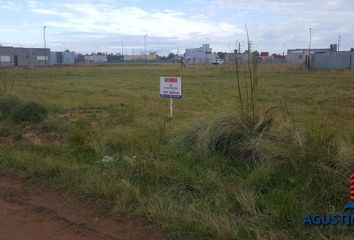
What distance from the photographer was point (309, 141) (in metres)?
5.71

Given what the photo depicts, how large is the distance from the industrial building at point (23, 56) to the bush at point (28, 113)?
76.9 meters

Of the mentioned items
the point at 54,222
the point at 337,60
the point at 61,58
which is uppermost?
the point at 61,58

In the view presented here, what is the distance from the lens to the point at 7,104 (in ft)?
40.4

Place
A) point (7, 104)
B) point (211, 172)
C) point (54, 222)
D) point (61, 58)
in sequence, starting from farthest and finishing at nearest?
point (61, 58), point (7, 104), point (211, 172), point (54, 222)

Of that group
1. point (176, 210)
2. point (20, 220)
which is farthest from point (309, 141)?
point (20, 220)

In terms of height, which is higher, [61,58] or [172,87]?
[61,58]

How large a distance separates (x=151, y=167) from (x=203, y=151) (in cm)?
100

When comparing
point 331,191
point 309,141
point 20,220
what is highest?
point 309,141

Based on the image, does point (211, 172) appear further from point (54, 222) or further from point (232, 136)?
point (54, 222)

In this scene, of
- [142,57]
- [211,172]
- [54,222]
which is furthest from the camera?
[142,57]

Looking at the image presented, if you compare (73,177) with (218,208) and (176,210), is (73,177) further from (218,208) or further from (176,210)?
(218,208)

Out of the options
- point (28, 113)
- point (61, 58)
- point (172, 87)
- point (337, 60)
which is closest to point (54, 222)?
point (28, 113)

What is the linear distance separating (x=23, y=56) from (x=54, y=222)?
96.5 meters

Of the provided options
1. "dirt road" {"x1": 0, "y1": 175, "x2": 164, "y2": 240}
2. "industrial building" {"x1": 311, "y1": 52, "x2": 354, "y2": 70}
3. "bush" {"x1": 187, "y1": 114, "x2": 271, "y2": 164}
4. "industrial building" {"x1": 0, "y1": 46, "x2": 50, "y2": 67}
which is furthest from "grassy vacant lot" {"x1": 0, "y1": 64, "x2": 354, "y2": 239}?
"industrial building" {"x1": 0, "y1": 46, "x2": 50, "y2": 67}
